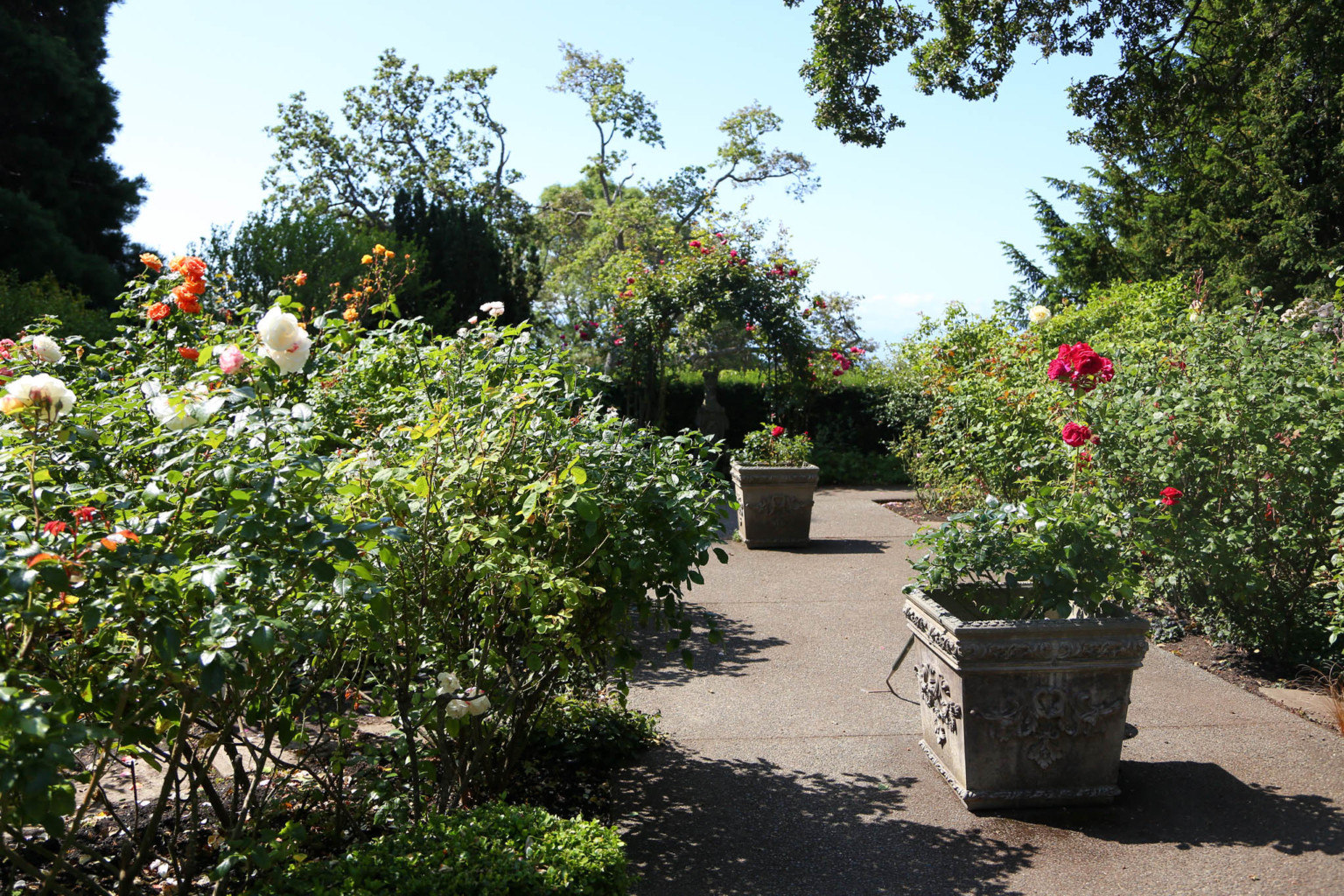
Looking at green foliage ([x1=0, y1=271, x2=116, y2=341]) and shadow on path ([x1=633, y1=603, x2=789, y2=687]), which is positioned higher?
green foliage ([x1=0, y1=271, x2=116, y2=341])

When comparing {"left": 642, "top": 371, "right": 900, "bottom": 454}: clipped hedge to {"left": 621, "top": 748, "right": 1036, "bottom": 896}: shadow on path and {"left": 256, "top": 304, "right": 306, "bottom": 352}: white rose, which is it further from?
{"left": 256, "top": 304, "right": 306, "bottom": 352}: white rose

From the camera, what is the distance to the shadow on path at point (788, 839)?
299 cm

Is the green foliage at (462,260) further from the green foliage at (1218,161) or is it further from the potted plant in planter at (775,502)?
the green foliage at (1218,161)

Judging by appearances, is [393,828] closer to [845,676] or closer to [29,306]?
[845,676]

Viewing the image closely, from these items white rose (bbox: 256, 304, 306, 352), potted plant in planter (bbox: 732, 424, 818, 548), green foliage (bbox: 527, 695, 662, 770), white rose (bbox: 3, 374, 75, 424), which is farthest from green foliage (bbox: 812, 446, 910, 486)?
white rose (bbox: 3, 374, 75, 424)

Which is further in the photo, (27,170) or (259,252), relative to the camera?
(27,170)

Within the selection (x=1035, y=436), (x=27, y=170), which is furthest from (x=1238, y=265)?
(x=27, y=170)

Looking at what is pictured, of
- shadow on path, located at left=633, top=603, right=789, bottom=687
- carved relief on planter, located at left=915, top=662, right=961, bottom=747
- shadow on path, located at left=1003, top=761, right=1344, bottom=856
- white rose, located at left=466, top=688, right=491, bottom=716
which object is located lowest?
shadow on path, located at left=1003, top=761, right=1344, bottom=856

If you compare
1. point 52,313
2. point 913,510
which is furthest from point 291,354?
point 913,510

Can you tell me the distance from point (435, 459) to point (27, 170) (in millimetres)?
19204

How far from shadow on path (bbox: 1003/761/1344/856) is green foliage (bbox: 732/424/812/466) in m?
5.71

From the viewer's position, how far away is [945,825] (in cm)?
341

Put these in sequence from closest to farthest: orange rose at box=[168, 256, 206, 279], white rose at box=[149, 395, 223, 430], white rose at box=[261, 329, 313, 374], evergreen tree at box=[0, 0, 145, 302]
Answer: white rose at box=[149, 395, 223, 430] < white rose at box=[261, 329, 313, 374] < orange rose at box=[168, 256, 206, 279] < evergreen tree at box=[0, 0, 145, 302]

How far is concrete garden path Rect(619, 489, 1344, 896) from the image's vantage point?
3.04 m
